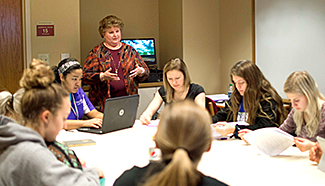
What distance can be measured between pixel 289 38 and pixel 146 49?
2031mm

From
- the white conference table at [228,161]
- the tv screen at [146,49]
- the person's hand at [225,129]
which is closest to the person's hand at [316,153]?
the white conference table at [228,161]

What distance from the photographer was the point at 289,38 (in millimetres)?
3939

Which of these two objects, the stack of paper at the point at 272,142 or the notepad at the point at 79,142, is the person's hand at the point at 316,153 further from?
the notepad at the point at 79,142

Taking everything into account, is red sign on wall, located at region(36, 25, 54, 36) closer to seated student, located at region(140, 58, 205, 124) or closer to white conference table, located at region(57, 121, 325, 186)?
seated student, located at region(140, 58, 205, 124)

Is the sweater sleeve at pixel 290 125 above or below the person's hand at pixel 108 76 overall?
below

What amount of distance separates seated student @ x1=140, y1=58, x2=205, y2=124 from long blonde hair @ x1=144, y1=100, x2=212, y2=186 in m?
1.90

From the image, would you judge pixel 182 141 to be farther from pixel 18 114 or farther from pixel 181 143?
pixel 18 114

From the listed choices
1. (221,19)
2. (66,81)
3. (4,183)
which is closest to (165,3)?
(221,19)

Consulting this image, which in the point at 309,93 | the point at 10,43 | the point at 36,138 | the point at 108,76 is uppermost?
the point at 10,43

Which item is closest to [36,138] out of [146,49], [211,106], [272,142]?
[272,142]

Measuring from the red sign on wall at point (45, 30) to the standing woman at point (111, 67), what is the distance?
722 mm

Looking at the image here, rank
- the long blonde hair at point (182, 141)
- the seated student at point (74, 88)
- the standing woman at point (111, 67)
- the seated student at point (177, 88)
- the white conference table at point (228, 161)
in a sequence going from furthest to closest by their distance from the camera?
the standing woman at point (111, 67)
the seated student at point (177, 88)
the seated student at point (74, 88)
the white conference table at point (228, 161)
the long blonde hair at point (182, 141)

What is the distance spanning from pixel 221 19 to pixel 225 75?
2.91ft

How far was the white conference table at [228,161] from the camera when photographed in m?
1.46
